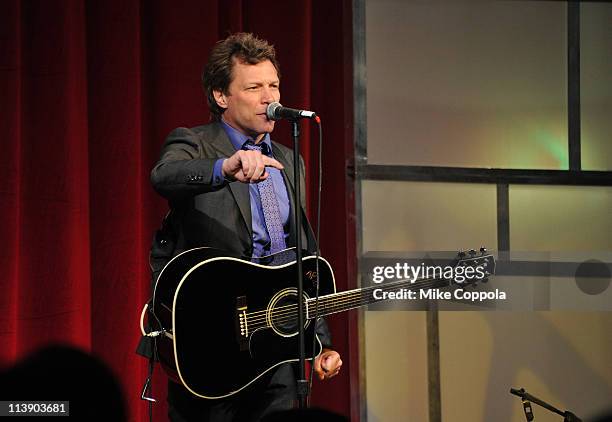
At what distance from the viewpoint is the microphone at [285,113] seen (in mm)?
2309

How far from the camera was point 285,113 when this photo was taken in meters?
2.38

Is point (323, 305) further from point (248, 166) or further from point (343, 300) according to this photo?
point (248, 166)

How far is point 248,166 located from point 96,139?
A: 4.31ft

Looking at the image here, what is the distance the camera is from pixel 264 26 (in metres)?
3.62

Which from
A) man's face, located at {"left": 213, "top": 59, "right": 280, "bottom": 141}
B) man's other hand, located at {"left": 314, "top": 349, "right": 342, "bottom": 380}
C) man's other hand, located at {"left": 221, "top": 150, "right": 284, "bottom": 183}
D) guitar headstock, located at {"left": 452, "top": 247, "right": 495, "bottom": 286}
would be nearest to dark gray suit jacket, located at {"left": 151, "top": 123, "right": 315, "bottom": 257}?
man's face, located at {"left": 213, "top": 59, "right": 280, "bottom": 141}

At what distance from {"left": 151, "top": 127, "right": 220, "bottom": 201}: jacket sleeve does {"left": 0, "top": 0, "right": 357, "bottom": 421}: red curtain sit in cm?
80

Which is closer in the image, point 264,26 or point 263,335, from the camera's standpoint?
point 263,335

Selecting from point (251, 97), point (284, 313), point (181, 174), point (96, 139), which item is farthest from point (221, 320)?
point (96, 139)

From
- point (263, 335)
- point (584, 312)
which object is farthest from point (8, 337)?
point (584, 312)

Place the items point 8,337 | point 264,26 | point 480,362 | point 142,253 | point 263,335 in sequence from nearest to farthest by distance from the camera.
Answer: point 263,335, point 8,337, point 142,253, point 264,26, point 480,362

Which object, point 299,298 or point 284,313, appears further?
point 284,313

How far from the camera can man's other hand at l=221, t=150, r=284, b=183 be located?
2182 millimetres

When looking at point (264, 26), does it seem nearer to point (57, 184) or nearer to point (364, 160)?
point (364, 160)

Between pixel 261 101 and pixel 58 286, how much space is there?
108 cm
